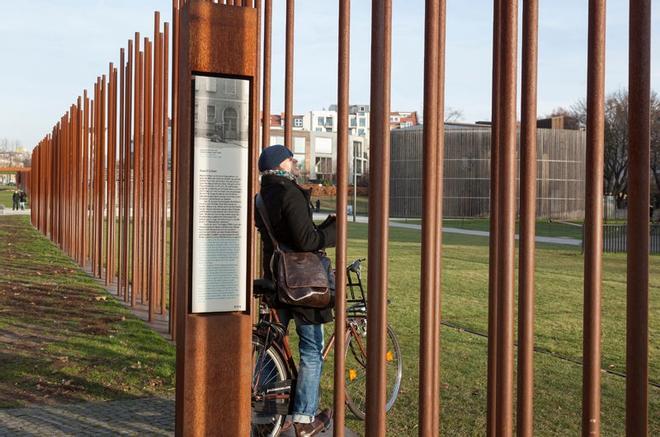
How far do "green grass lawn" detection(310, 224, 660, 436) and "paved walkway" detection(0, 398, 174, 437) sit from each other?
3.86ft

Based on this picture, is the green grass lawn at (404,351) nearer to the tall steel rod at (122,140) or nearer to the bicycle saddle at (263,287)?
the tall steel rod at (122,140)

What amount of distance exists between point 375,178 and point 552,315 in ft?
25.7

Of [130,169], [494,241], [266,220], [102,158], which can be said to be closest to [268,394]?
[266,220]

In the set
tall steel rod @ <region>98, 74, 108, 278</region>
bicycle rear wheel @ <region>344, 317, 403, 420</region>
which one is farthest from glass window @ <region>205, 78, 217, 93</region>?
tall steel rod @ <region>98, 74, 108, 278</region>

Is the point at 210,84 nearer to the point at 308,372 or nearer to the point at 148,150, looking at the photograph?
the point at 308,372

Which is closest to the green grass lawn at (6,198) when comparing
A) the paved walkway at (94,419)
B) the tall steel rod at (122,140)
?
the tall steel rod at (122,140)

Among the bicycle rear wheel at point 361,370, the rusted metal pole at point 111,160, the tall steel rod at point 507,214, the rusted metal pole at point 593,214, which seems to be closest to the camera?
the rusted metal pole at point 593,214

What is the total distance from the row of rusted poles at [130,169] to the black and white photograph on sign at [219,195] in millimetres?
5870

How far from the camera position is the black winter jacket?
4.64 meters

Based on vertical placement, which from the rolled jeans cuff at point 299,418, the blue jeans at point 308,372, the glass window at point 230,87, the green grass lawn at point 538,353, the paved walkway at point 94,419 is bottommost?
the paved walkway at point 94,419

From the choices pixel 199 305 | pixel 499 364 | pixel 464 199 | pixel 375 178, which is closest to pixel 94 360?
pixel 199 305

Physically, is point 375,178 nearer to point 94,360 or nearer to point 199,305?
point 199,305

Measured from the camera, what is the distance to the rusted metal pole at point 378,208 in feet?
11.9

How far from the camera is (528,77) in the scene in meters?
3.09
